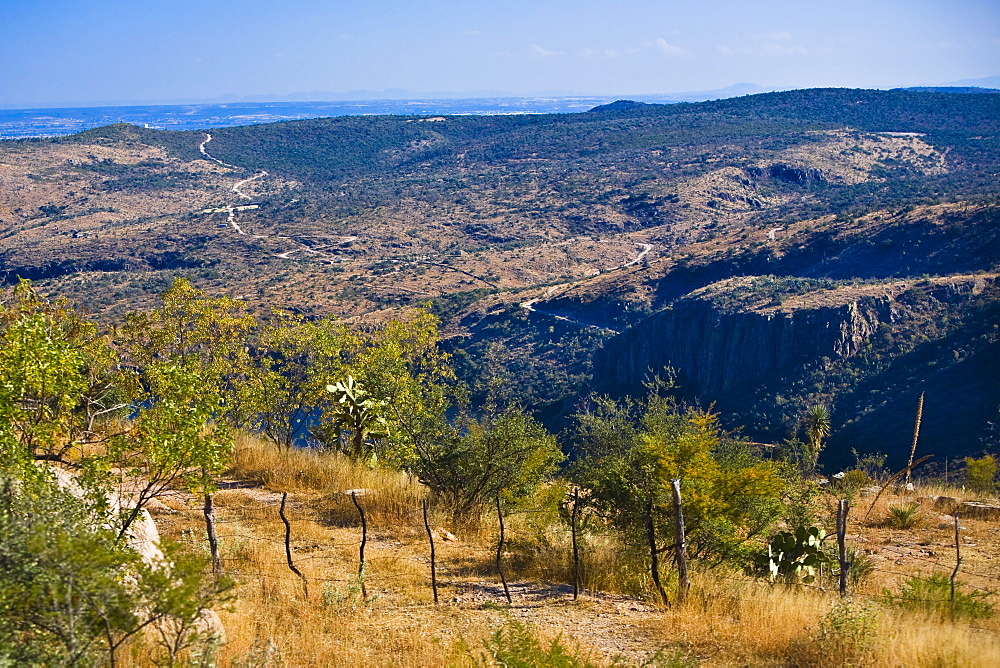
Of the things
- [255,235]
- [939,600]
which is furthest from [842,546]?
[255,235]

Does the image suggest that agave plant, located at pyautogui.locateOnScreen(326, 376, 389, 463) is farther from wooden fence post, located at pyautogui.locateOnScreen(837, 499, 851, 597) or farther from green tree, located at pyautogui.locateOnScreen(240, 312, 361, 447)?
wooden fence post, located at pyautogui.locateOnScreen(837, 499, 851, 597)

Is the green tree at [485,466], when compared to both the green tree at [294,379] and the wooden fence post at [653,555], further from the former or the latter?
the green tree at [294,379]

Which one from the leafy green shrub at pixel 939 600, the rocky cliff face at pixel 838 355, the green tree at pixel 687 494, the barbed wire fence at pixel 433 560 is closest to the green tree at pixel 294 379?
the barbed wire fence at pixel 433 560

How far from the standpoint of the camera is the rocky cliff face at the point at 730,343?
121ft

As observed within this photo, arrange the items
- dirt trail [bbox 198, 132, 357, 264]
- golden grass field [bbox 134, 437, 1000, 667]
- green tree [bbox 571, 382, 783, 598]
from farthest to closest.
→ dirt trail [bbox 198, 132, 357, 264] → green tree [bbox 571, 382, 783, 598] → golden grass field [bbox 134, 437, 1000, 667]

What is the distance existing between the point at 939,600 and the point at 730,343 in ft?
119

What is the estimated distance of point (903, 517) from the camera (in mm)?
10742

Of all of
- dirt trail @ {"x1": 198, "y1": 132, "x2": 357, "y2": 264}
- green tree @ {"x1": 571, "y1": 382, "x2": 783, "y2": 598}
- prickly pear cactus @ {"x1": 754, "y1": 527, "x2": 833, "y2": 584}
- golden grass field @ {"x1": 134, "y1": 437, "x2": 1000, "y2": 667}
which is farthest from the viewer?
dirt trail @ {"x1": 198, "y1": 132, "x2": 357, "y2": 264}

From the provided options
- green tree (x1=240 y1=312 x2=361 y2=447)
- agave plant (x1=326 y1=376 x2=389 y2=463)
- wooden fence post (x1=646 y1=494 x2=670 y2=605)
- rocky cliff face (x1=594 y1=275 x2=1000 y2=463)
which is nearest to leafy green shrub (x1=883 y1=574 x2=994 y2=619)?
wooden fence post (x1=646 y1=494 x2=670 y2=605)

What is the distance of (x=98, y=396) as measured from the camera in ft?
32.1

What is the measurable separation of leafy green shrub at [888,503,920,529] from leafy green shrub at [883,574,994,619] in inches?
140

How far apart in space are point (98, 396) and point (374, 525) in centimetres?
391

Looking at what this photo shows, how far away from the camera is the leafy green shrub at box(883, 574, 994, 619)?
658cm

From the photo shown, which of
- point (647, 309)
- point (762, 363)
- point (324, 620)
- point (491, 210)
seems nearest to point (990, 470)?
point (324, 620)
